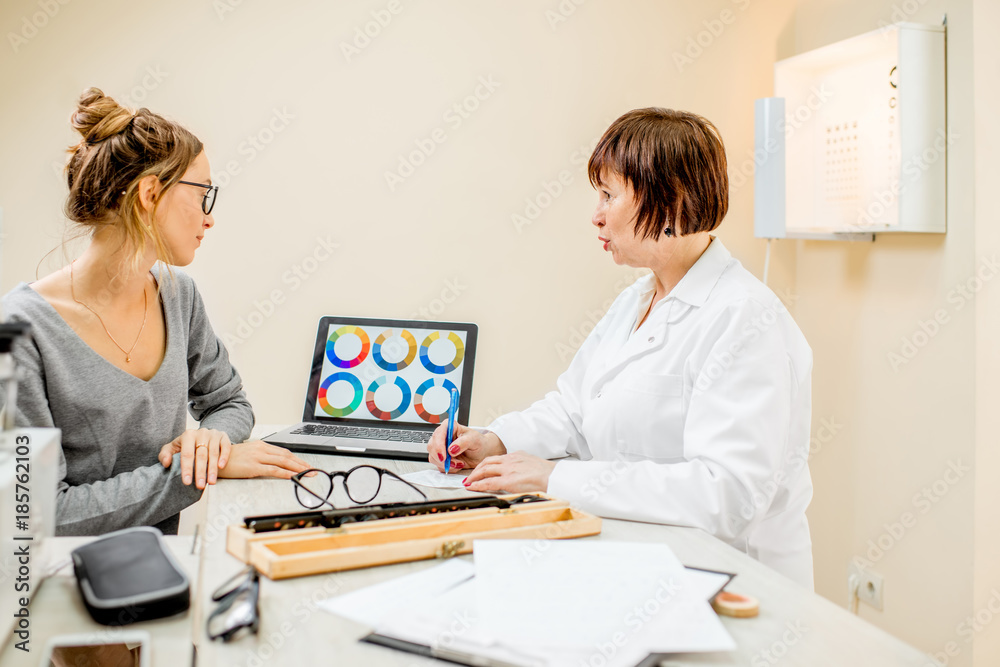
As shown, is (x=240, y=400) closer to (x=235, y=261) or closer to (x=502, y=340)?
(x=235, y=261)

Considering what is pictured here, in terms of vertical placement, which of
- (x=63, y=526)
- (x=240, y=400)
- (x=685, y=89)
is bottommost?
(x=63, y=526)

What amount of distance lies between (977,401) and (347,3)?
2.12 meters

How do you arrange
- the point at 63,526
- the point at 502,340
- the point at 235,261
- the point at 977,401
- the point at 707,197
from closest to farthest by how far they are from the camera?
the point at 63,526 < the point at 707,197 < the point at 977,401 < the point at 235,261 < the point at 502,340

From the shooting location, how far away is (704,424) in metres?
1.16

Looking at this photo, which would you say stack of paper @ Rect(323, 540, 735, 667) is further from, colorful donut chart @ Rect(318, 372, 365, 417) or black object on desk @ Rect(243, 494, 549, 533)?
colorful donut chart @ Rect(318, 372, 365, 417)

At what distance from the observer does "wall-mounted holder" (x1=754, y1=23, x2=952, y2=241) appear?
6.40ft

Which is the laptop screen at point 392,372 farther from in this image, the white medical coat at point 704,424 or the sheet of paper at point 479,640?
the sheet of paper at point 479,640

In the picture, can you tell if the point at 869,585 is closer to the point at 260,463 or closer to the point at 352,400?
the point at 352,400

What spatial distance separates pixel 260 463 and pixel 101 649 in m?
0.36

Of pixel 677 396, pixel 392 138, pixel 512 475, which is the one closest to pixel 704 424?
pixel 677 396

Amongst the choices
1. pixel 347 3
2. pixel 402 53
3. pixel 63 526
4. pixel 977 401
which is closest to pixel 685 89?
pixel 402 53

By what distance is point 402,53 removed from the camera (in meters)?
2.42

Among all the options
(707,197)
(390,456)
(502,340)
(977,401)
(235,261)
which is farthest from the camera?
(502,340)

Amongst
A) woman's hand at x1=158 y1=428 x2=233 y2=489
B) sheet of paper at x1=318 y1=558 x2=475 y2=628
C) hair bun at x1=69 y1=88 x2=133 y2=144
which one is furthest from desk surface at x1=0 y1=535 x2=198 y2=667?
hair bun at x1=69 y1=88 x2=133 y2=144
